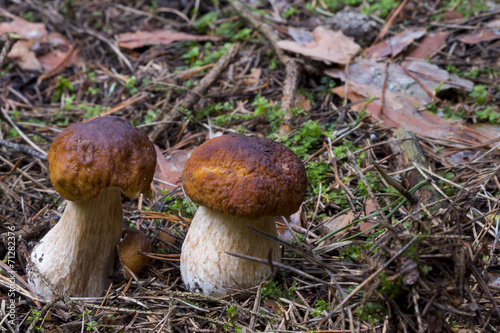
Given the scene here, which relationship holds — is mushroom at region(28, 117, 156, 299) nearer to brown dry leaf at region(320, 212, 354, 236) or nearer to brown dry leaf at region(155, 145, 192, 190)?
brown dry leaf at region(155, 145, 192, 190)

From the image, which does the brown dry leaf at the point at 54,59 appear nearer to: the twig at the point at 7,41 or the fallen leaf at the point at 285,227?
the twig at the point at 7,41

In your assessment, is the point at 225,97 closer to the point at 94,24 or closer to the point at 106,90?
the point at 106,90

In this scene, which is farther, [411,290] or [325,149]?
[325,149]

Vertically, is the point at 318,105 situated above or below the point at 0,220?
above

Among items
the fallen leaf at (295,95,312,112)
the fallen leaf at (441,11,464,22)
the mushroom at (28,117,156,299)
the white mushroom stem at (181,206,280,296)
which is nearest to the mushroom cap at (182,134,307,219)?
the white mushroom stem at (181,206,280,296)

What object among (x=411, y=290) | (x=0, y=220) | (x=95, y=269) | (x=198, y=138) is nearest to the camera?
(x=411, y=290)

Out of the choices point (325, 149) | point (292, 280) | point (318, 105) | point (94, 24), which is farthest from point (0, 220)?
point (94, 24)
